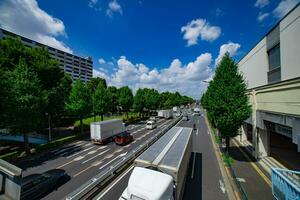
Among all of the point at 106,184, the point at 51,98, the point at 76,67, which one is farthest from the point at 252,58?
the point at 76,67

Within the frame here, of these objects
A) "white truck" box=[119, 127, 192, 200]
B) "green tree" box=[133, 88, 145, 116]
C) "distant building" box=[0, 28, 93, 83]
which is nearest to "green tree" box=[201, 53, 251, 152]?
A: "white truck" box=[119, 127, 192, 200]

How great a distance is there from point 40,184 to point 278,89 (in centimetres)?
1770

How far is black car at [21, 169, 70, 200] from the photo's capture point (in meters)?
9.17

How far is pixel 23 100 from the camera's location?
51.7ft

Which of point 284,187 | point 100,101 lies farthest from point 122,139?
point 284,187

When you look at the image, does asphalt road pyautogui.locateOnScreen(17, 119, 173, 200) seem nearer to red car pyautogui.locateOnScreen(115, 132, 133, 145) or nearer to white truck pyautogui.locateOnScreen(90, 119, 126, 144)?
red car pyautogui.locateOnScreen(115, 132, 133, 145)

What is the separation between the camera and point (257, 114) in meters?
14.5

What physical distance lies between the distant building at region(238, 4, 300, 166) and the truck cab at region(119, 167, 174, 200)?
819 centimetres

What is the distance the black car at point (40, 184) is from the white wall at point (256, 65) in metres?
20.2

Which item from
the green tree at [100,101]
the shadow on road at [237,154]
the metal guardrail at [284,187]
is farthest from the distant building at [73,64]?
the metal guardrail at [284,187]

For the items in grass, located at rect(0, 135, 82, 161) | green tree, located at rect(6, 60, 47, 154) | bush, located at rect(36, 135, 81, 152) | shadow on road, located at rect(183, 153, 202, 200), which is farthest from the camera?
bush, located at rect(36, 135, 81, 152)

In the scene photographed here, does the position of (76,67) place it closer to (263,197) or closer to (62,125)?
(62,125)

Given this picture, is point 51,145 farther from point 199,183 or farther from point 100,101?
point 199,183

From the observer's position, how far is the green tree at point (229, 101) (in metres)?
14.1
